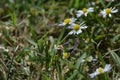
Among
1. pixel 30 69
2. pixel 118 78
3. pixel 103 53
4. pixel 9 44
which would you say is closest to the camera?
pixel 118 78

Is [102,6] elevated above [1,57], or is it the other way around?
[102,6]

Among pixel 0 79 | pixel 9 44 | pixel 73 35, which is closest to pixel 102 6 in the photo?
pixel 73 35

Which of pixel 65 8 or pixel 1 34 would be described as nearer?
pixel 1 34

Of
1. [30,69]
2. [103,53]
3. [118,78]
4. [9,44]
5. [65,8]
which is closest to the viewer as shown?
[118,78]

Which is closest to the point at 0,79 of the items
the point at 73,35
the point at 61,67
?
the point at 61,67

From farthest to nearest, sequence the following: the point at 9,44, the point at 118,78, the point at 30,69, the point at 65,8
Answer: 1. the point at 65,8
2. the point at 9,44
3. the point at 30,69
4. the point at 118,78

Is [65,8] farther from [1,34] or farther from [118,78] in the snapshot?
[118,78]

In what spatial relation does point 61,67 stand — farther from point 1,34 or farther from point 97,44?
point 1,34

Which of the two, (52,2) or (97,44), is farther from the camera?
(52,2)

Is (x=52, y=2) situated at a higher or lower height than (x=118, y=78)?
higher
